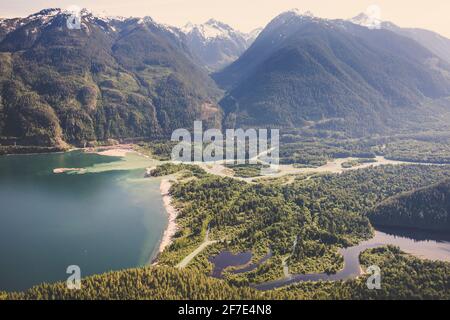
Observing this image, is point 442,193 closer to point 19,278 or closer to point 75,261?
point 75,261

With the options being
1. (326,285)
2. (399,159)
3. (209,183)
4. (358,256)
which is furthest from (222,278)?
(399,159)

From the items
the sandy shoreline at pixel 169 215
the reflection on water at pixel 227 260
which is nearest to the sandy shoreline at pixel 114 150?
the sandy shoreline at pixel 169 215

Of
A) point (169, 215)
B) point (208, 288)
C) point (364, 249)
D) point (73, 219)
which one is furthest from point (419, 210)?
point (73, 219)

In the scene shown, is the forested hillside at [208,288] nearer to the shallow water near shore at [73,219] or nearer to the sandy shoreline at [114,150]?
the shallow water near shore at [73,219]

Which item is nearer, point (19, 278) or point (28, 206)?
point (19, 278)

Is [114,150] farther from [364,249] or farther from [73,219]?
[364,249]

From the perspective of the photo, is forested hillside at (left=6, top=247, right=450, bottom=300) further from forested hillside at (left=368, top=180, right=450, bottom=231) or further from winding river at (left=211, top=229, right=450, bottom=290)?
forested hillside at (left=368, top=180, right=450, bottom=231)
